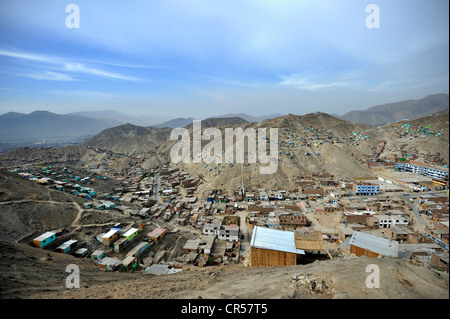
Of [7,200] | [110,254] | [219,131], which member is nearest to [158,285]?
[110,254]

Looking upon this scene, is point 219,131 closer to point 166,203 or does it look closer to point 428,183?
point 166,203

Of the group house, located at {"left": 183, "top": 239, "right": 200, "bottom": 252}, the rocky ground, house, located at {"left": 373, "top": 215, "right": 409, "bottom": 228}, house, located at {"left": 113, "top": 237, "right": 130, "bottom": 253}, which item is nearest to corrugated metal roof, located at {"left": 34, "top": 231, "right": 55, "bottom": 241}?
house, located at {"left": 113, "top": 237, "right": 130, "bottom": 253}

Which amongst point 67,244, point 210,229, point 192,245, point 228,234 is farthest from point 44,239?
point 228,234

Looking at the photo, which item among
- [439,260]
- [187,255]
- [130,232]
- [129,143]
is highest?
[129,143]

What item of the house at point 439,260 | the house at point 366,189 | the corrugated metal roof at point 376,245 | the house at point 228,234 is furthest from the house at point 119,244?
the house at point 366,189

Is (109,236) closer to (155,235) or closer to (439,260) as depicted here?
(155,235)

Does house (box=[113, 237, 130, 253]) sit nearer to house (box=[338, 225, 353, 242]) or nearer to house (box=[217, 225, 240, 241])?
house (box=[217, 225, 240, 241])
